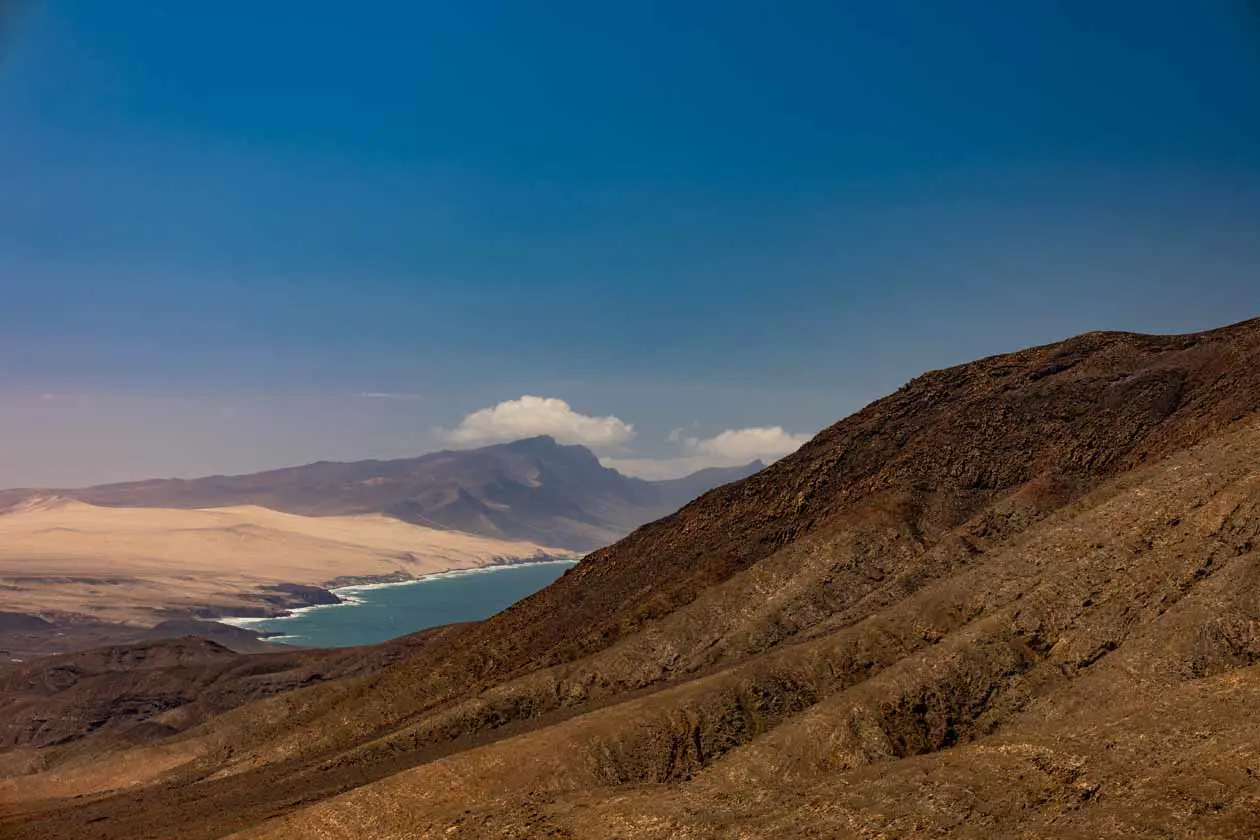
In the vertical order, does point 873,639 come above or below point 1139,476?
below

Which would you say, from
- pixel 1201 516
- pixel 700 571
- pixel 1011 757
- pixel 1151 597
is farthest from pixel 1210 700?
pixel 700 571

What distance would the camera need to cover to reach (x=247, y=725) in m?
97.1

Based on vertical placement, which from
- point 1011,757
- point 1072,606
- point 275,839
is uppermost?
point 1072,606

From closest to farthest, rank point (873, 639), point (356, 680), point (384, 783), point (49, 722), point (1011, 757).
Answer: point (1011, 757) → point (384, 783) → point (873, 639) → point (356, 680) → point (49, 722)

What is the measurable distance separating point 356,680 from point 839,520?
54.1 m

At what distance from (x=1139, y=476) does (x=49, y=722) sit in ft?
453

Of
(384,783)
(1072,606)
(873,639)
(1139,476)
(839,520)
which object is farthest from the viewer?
(839,520)

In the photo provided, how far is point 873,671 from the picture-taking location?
65.5 m

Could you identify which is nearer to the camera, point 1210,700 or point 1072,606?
point 1210,700

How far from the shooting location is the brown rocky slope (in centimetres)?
4216

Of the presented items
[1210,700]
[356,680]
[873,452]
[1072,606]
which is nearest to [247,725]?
[356,680]

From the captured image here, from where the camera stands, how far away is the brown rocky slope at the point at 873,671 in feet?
138

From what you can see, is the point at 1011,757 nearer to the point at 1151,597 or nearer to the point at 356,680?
the point at 1151,597

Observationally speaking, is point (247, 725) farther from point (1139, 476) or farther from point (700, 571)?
point (1139, 476)
